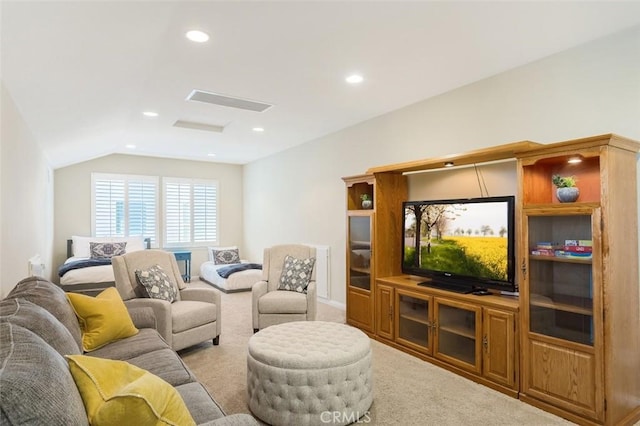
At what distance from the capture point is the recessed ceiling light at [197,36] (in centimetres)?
263

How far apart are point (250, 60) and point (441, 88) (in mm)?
1943

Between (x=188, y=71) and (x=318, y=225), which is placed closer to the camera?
(x=188, y=71)

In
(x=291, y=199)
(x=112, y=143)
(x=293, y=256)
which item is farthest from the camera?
(x=291, y=199)

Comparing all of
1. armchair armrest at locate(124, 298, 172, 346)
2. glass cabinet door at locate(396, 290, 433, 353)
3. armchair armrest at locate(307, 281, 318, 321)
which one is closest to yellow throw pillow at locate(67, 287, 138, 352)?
armchair armrest at locate(124, 298, 172, 346)

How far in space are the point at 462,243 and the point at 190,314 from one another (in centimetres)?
270

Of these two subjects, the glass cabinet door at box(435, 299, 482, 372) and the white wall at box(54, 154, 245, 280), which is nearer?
the glass cabinet door at box(435, 299, 482, 372)

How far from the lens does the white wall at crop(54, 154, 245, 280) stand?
7.02 meters

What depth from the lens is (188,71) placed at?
3.34m

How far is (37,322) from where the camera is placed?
1.65m

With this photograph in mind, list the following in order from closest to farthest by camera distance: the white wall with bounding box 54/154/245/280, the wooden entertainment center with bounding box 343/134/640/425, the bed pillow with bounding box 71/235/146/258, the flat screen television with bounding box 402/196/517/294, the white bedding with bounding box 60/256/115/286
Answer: the wooden entertainment center with bounding box 343/134/640/425 < the flat screen television with bounding box 402/196/517/294 < the white bedding with bounding box 60/256/115/286 < the bed pillow with bounding box 71/235/146/258 < the white wall with bounding box 54/154/245/280

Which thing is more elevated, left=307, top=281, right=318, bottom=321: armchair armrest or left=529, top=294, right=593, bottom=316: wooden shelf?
left=529, top=294, right=593, bottom=316: wooden shelf

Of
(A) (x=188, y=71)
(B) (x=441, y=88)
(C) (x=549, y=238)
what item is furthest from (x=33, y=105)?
(C) (x=549, y=238)

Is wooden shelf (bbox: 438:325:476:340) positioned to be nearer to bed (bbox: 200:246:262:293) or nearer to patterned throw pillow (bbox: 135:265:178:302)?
patterned throw pillow (bbox: 135:265:178:302)

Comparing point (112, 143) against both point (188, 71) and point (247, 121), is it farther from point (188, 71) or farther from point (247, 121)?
point (188, 71)
